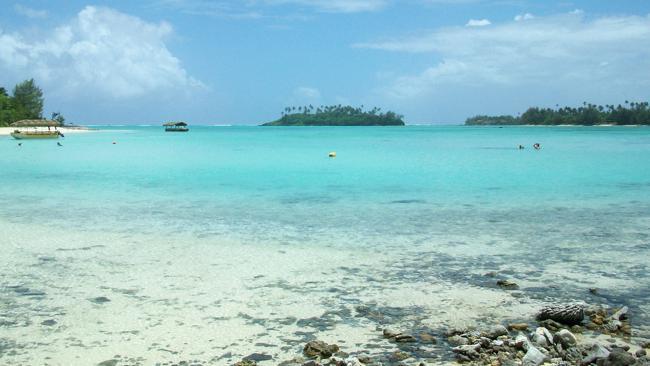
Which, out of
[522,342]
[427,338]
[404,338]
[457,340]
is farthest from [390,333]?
[522,342]

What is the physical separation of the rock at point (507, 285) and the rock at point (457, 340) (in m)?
1.95

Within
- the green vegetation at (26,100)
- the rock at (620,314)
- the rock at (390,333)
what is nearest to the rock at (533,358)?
the rock at (390,333)

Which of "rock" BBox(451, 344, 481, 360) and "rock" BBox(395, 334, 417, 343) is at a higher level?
"rock" BBox(451, 344, 481, 360)

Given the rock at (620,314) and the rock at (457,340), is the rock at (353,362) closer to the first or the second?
the rock at (457,340)

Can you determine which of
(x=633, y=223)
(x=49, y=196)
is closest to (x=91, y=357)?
(x=633, y=223)

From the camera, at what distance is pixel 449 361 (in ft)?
15.9

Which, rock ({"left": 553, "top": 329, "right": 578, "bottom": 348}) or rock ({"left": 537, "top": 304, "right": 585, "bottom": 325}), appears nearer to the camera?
rock ({"left": 553, "top": 329, "right": 578, "bottom": 348})

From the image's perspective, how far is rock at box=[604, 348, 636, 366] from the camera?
442 centimetres

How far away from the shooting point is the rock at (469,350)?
4.86 m

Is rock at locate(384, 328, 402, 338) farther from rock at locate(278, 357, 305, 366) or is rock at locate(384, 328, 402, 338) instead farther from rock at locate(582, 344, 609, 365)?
rock at locate(582, 344, 609, 365)

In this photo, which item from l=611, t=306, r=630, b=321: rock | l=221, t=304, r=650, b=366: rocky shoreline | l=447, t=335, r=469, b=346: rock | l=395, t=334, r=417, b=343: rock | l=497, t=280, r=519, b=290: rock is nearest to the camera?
l=221, t=304, r=650, b=366: rocky shoreline

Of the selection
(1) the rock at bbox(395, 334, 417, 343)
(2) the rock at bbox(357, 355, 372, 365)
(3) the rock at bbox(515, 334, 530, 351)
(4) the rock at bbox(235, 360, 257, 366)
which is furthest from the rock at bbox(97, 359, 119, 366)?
(3) the rock at bbox(515, 334, 530, 351)

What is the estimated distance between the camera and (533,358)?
464 centimetres

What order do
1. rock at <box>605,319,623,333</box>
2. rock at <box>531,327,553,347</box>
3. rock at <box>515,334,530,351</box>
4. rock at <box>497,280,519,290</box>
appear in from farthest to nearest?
rock at <box>497,280,519,290</box>, rock at <box>605,319,623,333</box>, rock at <box>531,327,553,347</box>, rock at <box>515,334,530,351</box>
